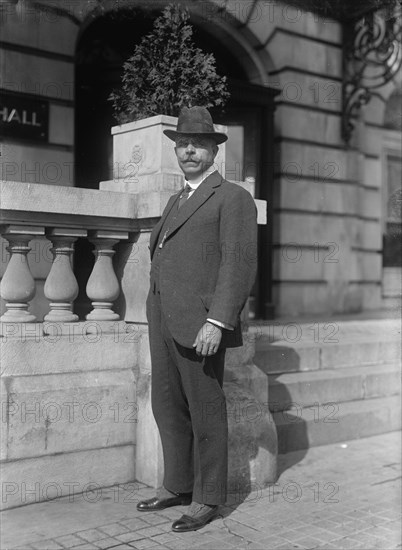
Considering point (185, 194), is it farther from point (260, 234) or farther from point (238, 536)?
point (260, 234)

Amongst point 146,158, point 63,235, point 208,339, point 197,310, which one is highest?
point 146,158

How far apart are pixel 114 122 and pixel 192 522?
10.4 feet

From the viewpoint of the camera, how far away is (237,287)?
3.96m

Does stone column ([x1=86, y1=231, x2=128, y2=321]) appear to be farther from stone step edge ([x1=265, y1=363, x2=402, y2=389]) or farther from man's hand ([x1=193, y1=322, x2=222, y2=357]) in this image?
stone step edge ([x1=265, y1=363, x2=402, y2=389])

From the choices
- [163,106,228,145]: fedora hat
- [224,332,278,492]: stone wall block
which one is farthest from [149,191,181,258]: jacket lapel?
[224,332,278,492]: stone wall block

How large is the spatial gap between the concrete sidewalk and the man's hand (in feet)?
3.41

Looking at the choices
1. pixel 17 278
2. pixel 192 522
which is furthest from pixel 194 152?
pixel 192 522

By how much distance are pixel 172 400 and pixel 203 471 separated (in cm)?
45

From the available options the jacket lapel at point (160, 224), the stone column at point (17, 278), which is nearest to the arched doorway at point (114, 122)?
the stone column at point (17, 278)

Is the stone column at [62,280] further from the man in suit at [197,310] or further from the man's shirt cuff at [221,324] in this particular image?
the man's shirt cuff at [221,324]

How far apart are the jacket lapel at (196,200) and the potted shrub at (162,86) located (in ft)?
2.47

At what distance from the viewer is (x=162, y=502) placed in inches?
173

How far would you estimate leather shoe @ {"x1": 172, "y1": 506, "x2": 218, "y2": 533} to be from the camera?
13.2ft

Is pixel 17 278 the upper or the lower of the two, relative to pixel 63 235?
lower
